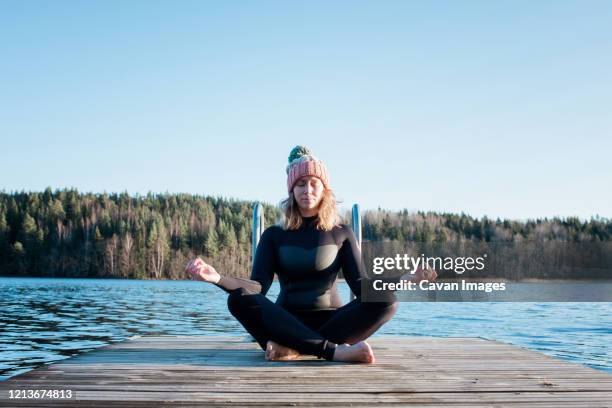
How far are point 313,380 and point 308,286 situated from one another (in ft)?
3.88

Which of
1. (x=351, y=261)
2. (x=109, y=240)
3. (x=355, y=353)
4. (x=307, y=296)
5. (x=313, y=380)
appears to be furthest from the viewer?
(x=109, y=240)

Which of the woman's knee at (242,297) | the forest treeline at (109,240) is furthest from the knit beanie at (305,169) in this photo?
the forest treeline at (109,240)

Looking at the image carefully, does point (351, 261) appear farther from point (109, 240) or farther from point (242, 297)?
point (109, 240)

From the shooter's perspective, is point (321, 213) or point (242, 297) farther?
point (321, 213)

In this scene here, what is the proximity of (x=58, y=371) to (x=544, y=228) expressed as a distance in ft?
199

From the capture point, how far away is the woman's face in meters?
4.91

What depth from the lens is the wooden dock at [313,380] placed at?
3.16 m

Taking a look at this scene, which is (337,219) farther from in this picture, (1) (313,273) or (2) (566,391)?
(2) (566,391)

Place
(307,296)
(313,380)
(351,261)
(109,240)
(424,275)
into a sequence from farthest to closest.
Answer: (109,240), (351,261), (307,296), (424,275), (313,380)

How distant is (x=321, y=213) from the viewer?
16.3 feet

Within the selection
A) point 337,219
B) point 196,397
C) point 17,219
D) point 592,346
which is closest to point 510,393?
point 196,397

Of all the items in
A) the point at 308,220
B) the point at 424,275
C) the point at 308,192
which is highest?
the point at 308,192

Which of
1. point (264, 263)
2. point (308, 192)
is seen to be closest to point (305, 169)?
point (308, 192)

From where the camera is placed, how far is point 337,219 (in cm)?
508
